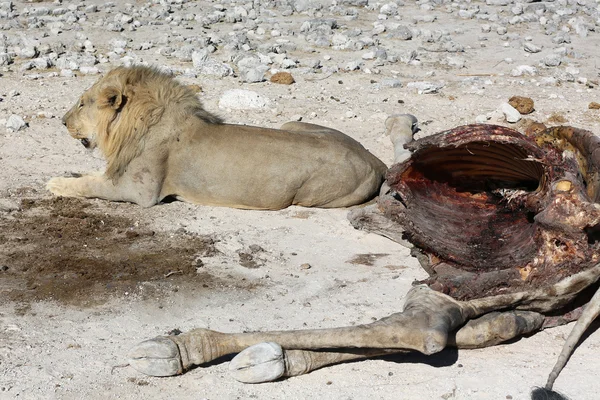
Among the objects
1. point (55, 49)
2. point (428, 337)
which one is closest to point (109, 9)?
point (55, 49)

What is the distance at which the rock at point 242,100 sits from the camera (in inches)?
369

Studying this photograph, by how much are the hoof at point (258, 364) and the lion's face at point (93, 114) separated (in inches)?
149

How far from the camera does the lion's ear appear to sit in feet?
25.2

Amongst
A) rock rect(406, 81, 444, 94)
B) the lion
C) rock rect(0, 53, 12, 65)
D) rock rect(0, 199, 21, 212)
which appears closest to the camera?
rock rect(0, 199, 21, 212)

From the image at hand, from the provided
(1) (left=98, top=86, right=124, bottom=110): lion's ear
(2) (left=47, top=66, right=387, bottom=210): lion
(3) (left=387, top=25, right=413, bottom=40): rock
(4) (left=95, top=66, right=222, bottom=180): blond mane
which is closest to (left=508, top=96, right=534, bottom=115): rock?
(2) (left=47, top=66, right=387, bottom=210): lion

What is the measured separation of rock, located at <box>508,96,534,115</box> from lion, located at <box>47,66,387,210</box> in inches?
95.5

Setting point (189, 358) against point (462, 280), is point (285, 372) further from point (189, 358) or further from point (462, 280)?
point (462, 280)

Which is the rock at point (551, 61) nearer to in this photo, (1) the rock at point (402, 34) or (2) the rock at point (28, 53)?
(1) the rock at point (402, 34)

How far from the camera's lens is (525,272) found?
198 inches

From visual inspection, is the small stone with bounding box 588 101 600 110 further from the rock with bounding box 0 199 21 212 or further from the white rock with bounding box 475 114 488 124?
the rock with bounding box 0 199 21 212

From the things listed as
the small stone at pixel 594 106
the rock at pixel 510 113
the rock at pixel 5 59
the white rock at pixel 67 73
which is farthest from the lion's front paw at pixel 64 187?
the small stone at pixel 594 106

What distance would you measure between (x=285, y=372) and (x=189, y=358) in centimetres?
50

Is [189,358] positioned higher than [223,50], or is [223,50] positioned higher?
[189,358]

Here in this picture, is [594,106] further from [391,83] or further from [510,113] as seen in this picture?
[391,83]
